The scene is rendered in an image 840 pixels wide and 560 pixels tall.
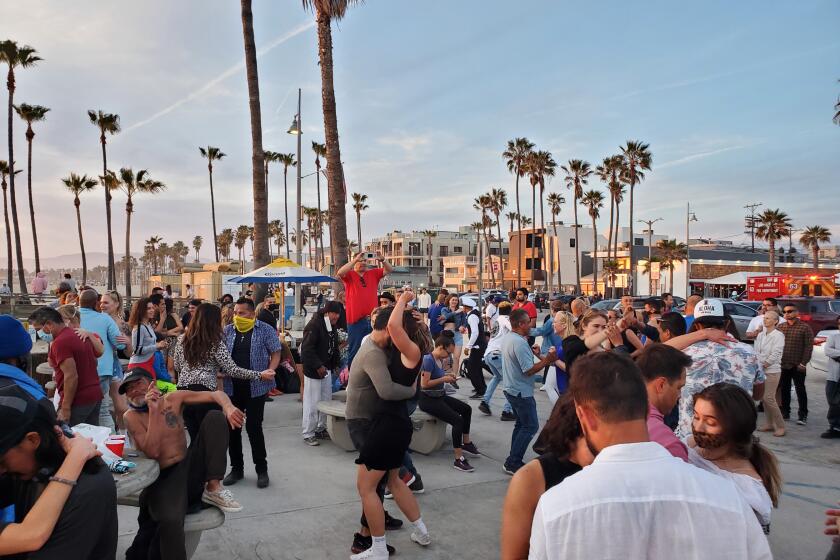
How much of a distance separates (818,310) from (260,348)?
19.6 metres

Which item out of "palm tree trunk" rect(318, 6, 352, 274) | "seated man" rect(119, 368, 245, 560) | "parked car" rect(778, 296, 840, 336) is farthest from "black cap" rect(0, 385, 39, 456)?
"parked car" rect(778, 296, 840, 336)

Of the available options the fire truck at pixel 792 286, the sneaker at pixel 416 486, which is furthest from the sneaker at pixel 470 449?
the fire truck at pixel 792 286

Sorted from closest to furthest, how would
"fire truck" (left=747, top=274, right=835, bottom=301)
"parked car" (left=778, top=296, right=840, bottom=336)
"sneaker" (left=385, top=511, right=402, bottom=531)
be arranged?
"sneaker" (left=385, top=511, right=402, bottom=531) < "parked car" (left=778, top=296, right=840, bottom=336) < "fire truck" (left=747, top=274, right=835, bottom=301)

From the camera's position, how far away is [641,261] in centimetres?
6072

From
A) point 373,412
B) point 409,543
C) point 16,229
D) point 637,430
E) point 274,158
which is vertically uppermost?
point 274,158

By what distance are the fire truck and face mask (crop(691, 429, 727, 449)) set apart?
32.7 meters

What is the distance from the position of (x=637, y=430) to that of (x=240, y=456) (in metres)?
5.03

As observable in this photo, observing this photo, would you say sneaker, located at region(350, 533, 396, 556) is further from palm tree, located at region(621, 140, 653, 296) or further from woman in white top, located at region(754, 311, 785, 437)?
palm tree, located at region(621, 140, 653, 296)

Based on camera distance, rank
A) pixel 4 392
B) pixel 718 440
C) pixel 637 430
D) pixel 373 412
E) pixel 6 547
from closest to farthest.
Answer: pixel 637 430 → pixel 6 547 → pixel 4 392 → pixel 718 440 → pixel 373 412

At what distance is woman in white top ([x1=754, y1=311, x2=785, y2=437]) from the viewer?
25.4 feet

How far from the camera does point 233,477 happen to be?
5.62 m

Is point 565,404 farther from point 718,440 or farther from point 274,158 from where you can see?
point 274,158

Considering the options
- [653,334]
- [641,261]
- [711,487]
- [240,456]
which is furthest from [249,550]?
[641,261]

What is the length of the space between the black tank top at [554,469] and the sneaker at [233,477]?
177 inches
